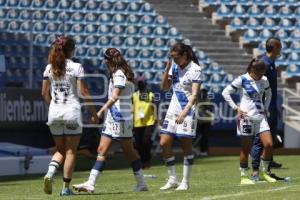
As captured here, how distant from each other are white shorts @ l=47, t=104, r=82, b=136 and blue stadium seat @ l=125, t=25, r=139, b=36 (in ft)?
60.7

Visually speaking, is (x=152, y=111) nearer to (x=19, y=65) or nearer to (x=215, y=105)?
(x=215, y=105)

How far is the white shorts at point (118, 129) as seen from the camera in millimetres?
11930

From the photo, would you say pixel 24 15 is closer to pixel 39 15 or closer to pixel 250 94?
pixel 39 15

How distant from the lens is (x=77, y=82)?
1162cm

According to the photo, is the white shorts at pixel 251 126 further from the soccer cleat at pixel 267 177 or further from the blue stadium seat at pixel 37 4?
the blue stadium seat at pixel 37 4

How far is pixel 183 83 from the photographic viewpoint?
12.4 meters

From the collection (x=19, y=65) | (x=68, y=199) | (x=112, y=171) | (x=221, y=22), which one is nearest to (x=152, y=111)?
(x=112, y=171)

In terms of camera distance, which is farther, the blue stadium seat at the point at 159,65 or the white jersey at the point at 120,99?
the blue stadium seat at the point at 159,65

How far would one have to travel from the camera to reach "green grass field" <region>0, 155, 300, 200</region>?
11180 mm

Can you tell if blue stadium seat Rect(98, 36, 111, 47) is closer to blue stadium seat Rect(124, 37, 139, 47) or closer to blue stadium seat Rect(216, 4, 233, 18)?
blue stadium seat Rect(124, 37, 139, 47)

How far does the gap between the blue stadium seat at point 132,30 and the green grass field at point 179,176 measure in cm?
710

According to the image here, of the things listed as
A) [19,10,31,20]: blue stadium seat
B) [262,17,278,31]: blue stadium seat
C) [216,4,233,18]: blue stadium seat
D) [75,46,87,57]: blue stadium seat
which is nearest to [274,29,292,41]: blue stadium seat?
[262,17,278,31]: blue stadium seat

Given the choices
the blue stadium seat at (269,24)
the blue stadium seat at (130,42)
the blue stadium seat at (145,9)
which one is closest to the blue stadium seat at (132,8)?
the blue stadium seat at (145,9)

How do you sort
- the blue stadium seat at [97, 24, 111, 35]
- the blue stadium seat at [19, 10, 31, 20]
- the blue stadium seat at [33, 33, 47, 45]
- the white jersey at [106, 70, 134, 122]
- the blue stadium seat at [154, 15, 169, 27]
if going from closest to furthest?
1. the white jersey at [106, 70, 134, 122]
2. the blue stadium seat at [33, 33, 47, 45]
3. the blue stadium seat at [19, 10, 31, 20]
4. the blue stadium seat at [97, 24, 111, 35]
5. the blue stadium seat at [154, 15, 169, 27]
